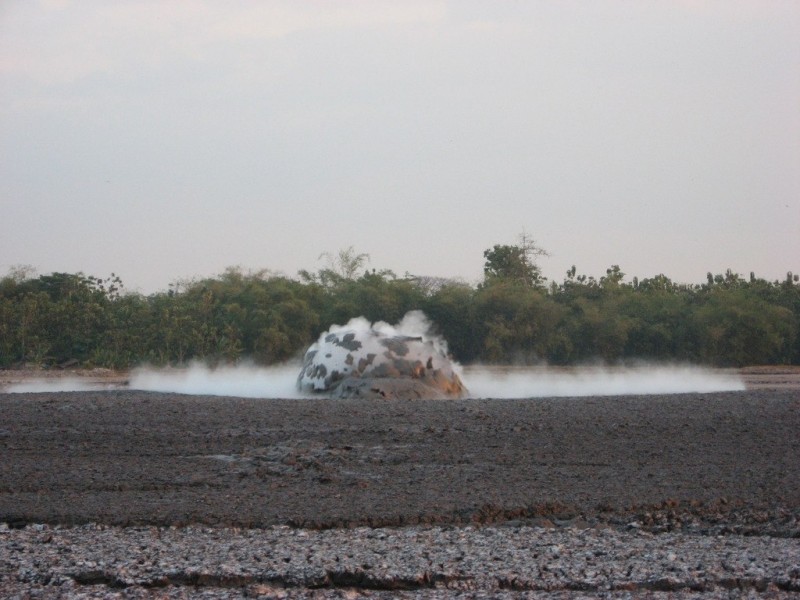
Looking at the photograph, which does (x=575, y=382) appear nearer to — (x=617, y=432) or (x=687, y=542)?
(x=617, y=432)

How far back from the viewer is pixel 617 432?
15.7m

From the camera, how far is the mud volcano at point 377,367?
70.6 feet

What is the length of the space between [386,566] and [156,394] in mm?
13230

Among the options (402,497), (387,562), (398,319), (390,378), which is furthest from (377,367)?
(398,319)

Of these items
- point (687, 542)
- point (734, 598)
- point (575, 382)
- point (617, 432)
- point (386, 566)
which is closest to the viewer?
point (734, 598)

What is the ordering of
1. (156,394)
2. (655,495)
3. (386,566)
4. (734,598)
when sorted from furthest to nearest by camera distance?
(156,394)
(655,495)
(386,566)
(734,598)

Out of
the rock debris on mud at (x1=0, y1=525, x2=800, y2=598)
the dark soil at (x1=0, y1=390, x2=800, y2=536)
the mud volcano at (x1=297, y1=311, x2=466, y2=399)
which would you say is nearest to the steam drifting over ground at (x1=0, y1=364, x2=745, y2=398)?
the mud volcano at (x1=297, y1=311, x2=466, y2=399)

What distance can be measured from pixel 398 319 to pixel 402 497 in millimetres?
28382

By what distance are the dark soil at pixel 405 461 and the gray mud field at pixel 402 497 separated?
0.04m

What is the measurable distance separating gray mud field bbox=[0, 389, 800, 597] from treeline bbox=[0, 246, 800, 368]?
2048 cm

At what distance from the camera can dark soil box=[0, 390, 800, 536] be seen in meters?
11.0

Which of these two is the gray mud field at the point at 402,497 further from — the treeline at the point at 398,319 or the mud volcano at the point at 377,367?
the treeline at the point at 398,319

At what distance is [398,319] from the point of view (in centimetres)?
4003

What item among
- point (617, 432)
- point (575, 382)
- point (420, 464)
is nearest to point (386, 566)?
point (420, 464)
